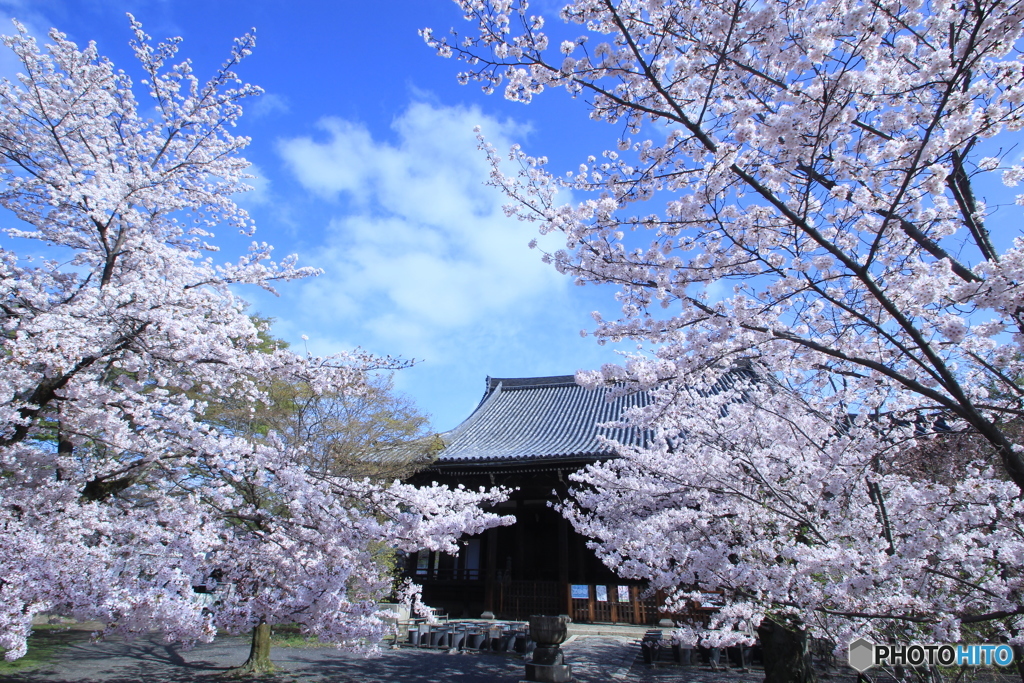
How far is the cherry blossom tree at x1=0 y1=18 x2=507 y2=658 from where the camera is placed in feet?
14.6

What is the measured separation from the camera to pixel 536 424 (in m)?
17.9

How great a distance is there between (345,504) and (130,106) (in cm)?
519

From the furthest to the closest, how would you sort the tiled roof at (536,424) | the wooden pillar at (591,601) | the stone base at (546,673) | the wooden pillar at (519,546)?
the wooden pillar at (519,546) → the tiled roof at (536,424) → the wooden pillar at (591,601) → the stone base at (546,673)

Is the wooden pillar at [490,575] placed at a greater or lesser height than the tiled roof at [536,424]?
lesser

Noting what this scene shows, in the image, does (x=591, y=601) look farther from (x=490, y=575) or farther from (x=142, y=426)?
(x=142, y=426)

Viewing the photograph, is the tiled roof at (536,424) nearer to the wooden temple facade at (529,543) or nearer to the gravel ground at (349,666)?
the wooden temple facade at (529,543)

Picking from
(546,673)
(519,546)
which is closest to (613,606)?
(519,546)

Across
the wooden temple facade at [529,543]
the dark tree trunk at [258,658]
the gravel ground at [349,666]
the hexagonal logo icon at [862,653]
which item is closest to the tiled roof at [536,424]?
the wooden temple facade at [529,543]

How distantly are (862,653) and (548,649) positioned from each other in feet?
14.4

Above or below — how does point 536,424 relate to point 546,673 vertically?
above

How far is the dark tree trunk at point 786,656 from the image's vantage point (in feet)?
20.9

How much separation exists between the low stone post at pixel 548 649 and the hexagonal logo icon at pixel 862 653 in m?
4.04

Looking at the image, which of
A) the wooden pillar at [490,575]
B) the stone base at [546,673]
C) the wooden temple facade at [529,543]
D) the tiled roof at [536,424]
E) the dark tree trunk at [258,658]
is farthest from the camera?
the tiled roof at [536,424]

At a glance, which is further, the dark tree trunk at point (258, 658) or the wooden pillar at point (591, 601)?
the wooden pillar at point (591, 601)
